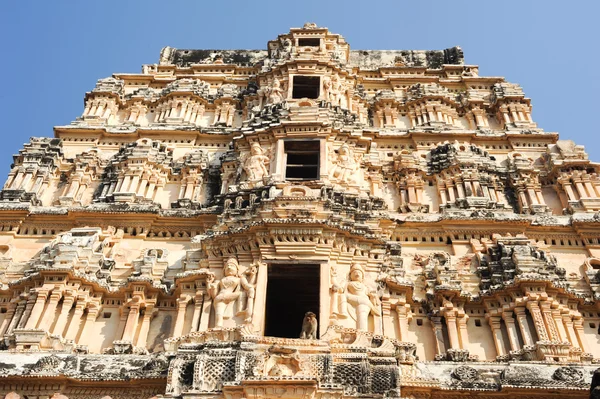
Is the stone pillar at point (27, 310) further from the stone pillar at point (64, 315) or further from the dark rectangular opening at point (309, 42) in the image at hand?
the dark rectangular opening at point (309, 42)

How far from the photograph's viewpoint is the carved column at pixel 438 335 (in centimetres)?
1307

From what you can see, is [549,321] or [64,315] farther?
[64,315]

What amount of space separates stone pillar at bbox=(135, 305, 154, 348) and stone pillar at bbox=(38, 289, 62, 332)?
1.87 m

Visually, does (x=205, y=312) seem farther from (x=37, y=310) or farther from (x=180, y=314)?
(x=37, y=310)

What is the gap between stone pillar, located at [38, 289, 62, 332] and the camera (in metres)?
13.0

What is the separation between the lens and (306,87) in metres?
20.9

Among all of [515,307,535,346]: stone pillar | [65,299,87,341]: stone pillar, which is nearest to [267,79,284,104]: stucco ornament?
[65,299,87,341]: stone pillar

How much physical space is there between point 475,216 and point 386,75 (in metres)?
8.76

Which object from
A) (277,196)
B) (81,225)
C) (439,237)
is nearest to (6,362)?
(81,225)

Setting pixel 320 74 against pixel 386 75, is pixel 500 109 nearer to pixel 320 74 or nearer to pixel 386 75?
pixel 386 75

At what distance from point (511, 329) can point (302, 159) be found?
7.47 metres

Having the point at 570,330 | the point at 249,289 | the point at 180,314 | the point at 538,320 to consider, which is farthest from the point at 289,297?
the point at 570,330

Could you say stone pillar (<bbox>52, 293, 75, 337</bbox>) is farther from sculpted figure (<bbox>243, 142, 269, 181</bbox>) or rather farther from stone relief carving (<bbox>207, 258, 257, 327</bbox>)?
sculpted figure (<bbox>243, 142, 269, 181</bbox>)

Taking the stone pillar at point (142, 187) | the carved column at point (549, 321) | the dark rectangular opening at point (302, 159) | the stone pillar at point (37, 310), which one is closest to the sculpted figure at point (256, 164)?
the dark rectangular opening at point (302, 159)
